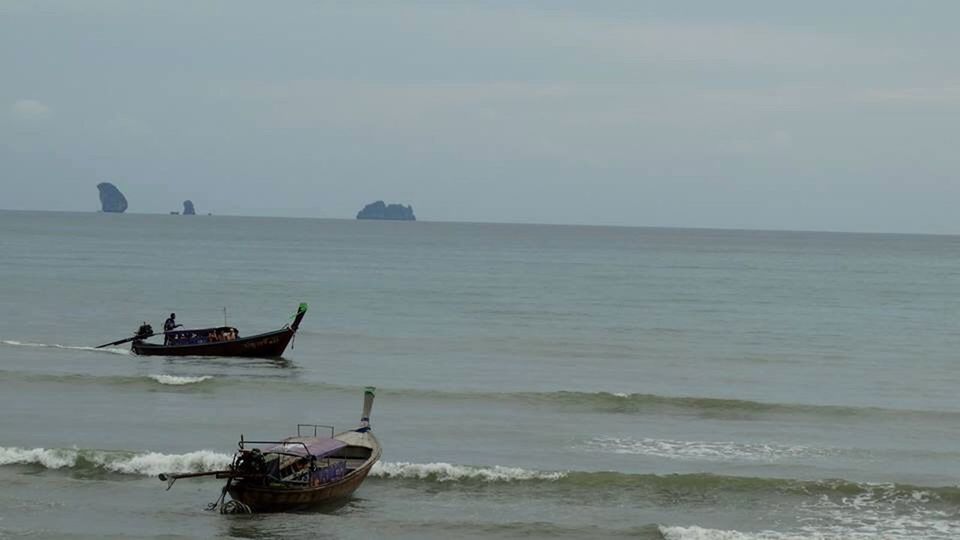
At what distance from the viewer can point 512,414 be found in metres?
38.0

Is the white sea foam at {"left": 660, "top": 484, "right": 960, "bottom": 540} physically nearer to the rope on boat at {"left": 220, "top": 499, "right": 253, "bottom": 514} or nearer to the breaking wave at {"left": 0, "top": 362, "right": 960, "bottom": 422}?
the rope on boat at {"left": 220, "top": 499, "right": 253, "bottom": 514}

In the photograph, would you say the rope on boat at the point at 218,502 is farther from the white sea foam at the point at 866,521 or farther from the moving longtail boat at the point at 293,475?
the white sea foam at the point at 866,521

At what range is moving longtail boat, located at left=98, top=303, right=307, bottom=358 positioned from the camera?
50328 millimetres

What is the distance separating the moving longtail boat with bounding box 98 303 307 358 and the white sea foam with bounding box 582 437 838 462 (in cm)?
1962

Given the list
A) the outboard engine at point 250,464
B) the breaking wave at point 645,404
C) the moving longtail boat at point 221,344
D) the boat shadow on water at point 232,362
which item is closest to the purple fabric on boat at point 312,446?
the outboard engine at point 250,464

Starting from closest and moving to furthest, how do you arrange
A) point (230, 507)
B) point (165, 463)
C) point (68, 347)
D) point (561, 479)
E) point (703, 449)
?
1. point (230, 507)
2. point (561, 479)
3. point (165, 463)
4. point (703, 449)
5. point (68, 347)

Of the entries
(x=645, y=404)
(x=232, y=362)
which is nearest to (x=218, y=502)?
(x=645, y=404)

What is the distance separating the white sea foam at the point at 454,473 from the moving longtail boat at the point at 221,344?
21428mm

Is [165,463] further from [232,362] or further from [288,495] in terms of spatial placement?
[232,362]

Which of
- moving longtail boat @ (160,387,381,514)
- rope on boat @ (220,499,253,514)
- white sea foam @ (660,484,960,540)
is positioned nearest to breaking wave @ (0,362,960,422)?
white sea foam @ (660,484,960,540)

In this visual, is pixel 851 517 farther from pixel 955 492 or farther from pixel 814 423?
pixel 814 423

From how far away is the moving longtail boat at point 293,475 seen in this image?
83.9ft

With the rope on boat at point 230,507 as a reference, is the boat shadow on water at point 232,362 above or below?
above

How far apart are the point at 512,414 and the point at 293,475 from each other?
1248 centimetres
